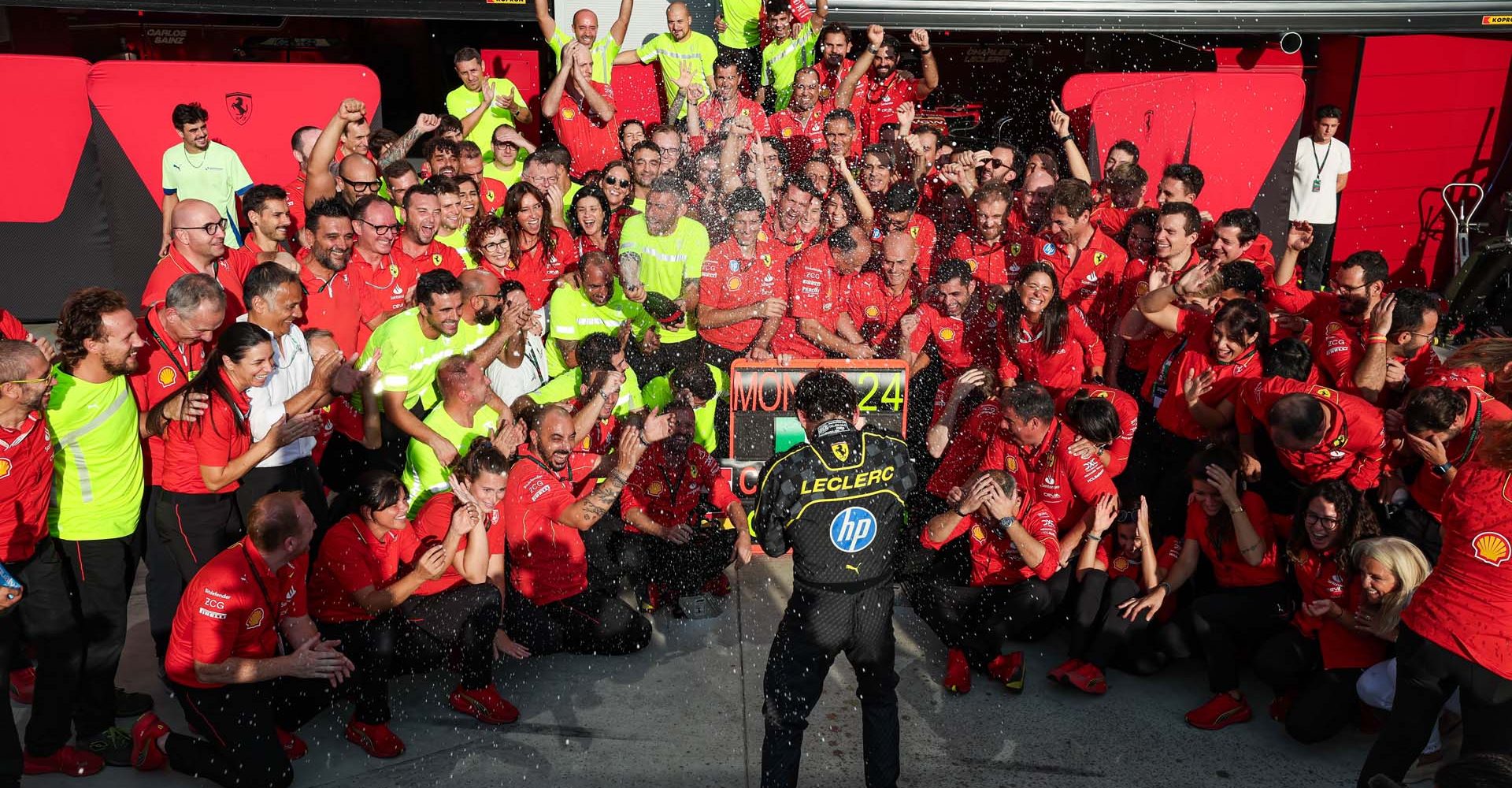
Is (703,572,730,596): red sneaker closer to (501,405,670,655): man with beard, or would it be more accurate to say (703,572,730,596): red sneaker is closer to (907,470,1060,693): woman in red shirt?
(501,405,670,655): man with beard

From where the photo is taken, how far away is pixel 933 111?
446 inches

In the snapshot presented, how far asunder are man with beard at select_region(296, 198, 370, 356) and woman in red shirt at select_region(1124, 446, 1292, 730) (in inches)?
161

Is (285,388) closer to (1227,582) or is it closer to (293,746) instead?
(293,746)

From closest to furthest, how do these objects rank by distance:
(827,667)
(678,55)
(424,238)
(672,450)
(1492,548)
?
1. (1492,548)
2. (827,667)
3. (672,450)
4. (424,238)
5. (678,55)

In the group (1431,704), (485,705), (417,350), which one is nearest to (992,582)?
(1431,704)

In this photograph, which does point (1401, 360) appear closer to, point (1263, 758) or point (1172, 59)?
point (1263, 758)

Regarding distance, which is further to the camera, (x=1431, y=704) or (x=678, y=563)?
(x=678, y=563)

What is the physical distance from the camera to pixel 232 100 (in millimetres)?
9094

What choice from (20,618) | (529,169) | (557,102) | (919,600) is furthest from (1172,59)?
(20,618)

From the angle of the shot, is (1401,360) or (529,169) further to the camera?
(529,169)

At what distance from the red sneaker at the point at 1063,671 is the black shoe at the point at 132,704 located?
12.8 ft

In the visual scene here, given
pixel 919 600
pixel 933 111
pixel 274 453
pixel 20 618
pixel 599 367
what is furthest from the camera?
pixel 933 111

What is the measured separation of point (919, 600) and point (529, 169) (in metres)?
3.84

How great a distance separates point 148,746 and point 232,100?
6.19 m
